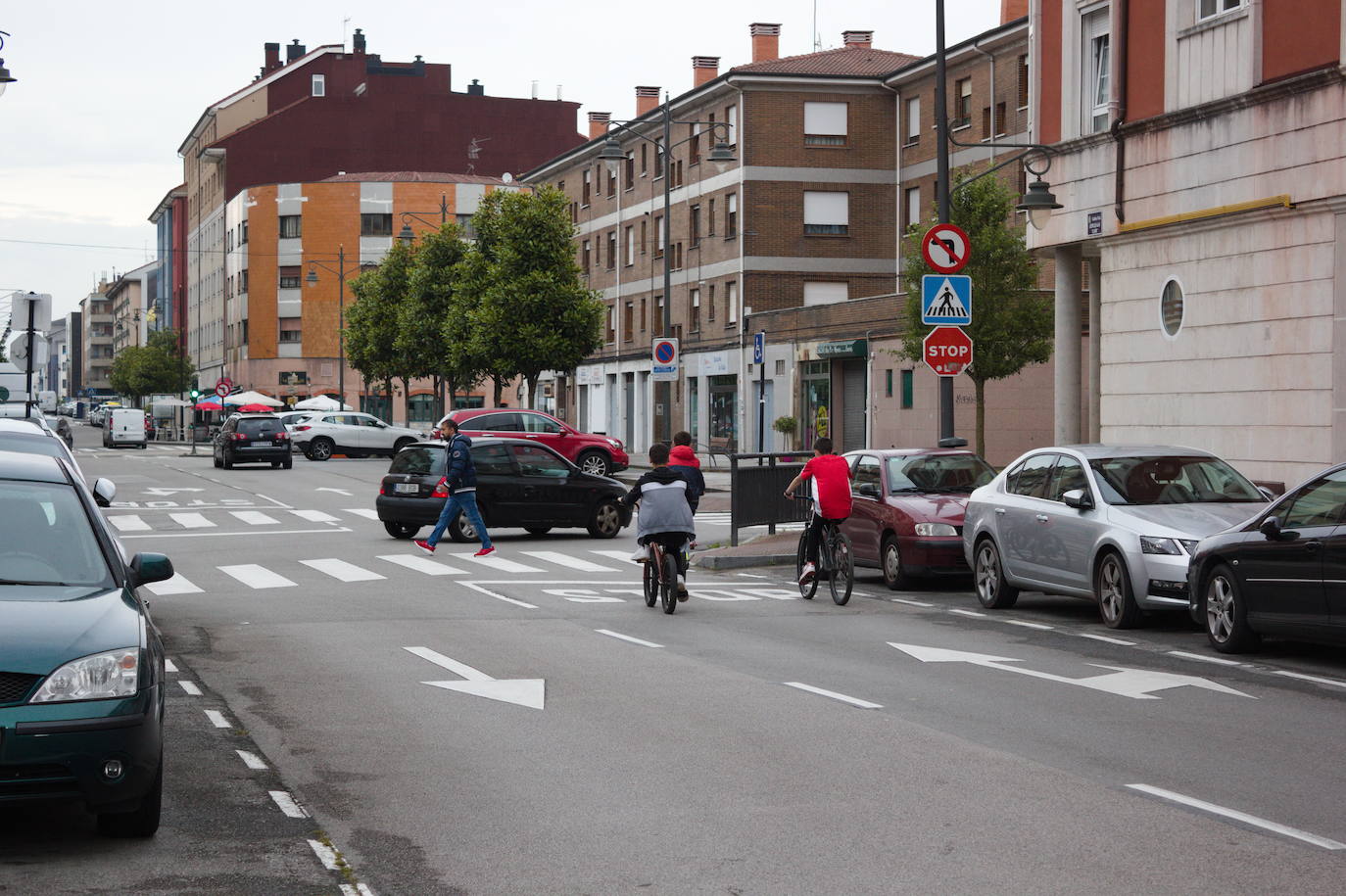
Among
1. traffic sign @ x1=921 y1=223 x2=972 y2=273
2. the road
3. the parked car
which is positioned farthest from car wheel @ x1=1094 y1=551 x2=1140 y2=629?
the parked car

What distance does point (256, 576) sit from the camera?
20.1m

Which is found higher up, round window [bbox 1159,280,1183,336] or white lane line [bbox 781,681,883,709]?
round window [bbox 1159,280,1183,336]

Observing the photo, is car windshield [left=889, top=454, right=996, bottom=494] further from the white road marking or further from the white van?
the white van

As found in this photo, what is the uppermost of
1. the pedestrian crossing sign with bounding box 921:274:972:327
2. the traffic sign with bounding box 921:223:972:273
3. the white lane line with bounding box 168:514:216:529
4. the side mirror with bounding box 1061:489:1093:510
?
the traffic sign with bounding box 921:223:972:273

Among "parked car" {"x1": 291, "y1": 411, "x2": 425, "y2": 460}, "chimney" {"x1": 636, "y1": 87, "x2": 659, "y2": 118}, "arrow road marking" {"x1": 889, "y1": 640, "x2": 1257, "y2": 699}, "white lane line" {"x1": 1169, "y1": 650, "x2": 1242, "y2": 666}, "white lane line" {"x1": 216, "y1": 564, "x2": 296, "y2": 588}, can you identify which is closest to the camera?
"arrow road marking" {"x1": 889, "y1": 640, "x2": 1257, "y2": 699}

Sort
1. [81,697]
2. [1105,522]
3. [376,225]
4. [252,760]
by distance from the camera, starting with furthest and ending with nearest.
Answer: [376,225] < [1105,522] < [252,760] < [81,697]

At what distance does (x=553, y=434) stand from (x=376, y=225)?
227 ft

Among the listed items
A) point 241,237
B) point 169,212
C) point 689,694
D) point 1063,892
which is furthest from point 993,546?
point 169,212

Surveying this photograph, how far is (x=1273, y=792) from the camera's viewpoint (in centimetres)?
786

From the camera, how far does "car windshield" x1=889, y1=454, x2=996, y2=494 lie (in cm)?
Answer: 1948

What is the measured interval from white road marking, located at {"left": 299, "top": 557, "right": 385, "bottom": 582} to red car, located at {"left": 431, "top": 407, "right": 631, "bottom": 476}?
2020cm

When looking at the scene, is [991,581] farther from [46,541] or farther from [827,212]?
[827,212]

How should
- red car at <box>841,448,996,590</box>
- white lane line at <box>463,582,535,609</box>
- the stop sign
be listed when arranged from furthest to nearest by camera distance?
1. the stop sign
2. red car at <box>841,448,996,590</box>
3. white lane line at <box>463,582,535,609</box>

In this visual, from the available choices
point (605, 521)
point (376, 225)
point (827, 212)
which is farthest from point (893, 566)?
point (376, 225)
